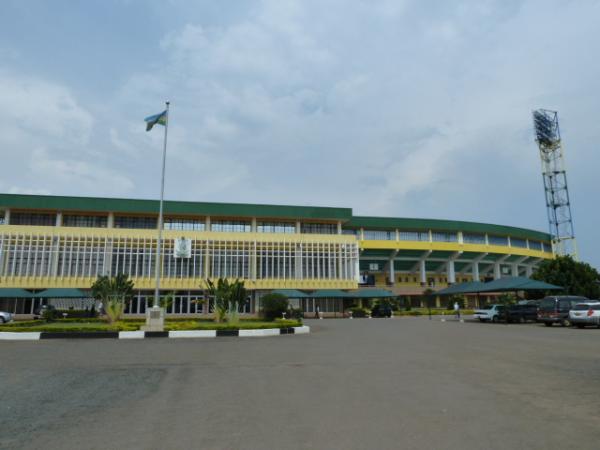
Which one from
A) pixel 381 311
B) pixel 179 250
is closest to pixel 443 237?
pixel 381 311

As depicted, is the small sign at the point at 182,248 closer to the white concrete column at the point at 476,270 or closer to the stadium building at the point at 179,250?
the stadium building at the point at 179,250

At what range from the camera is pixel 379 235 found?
Answer: 198ft

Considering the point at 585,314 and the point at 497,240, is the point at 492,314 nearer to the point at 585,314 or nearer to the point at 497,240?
the point at 585,314

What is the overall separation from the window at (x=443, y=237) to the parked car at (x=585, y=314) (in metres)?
39.7

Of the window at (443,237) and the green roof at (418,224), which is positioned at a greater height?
the green roof at (418,224)

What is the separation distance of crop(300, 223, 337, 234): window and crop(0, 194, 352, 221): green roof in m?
1.84

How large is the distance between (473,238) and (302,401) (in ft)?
208

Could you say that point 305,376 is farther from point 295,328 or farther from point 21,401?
point 295,328

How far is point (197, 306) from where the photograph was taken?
45.1 meters

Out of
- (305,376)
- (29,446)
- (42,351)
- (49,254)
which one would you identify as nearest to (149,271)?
(49,254)

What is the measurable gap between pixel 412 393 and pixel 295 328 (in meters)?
14.4

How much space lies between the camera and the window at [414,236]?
60862 millimetres

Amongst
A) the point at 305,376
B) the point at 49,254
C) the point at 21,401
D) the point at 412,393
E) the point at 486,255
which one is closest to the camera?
the point at 21,401

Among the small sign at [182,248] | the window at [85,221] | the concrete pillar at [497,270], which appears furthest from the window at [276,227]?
the concrete pillar at [497,270]
